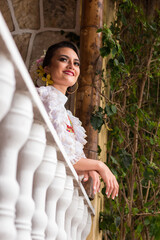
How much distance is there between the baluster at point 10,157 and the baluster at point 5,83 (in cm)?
10

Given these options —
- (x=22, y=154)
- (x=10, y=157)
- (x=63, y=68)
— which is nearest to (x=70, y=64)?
(x=63, y=68)

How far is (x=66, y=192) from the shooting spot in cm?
162

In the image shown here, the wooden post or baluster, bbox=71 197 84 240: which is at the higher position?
the wooden post

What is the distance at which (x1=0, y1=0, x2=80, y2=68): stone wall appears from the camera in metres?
3.65

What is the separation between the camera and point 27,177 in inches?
44.2

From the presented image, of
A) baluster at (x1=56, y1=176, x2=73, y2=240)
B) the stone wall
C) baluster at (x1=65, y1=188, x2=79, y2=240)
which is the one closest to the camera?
baluster at (x1=56, y1=176, x2=73, y2=240)

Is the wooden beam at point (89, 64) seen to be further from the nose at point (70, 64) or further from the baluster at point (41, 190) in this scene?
the baluster at point (41, 190)

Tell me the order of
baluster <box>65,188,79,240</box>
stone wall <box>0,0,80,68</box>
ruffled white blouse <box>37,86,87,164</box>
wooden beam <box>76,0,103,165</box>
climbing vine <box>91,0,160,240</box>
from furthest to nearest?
stone wall <box>0,0,80,68</box>, climbing vine <box>91,0,160,240</box>, wooden beam <box>76,0,103,165</box>, ruffled white blouse <box>37,86,87,164</box>, baluster <box>65,188,79,240</box>

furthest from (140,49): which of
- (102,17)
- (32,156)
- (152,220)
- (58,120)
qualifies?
(32,156)

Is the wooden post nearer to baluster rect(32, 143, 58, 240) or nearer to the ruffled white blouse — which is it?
the ruffled white blouse

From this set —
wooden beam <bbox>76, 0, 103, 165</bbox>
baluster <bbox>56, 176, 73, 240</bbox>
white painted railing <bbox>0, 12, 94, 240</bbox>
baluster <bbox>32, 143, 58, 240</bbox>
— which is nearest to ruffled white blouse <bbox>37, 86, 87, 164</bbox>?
baluster <bbox>56, 176, 73, 240</bbox>

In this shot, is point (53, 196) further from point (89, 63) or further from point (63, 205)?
point (89, 63)

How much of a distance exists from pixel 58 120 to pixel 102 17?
162 centimetres

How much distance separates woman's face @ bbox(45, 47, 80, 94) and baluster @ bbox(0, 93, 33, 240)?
51.8 inches
